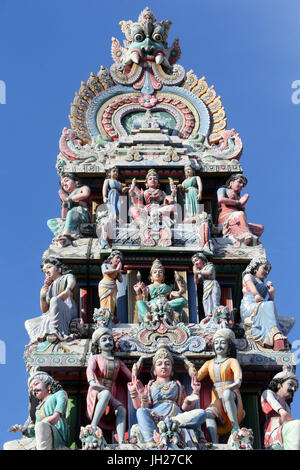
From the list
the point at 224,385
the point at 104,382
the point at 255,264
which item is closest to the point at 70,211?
the point at 255,264

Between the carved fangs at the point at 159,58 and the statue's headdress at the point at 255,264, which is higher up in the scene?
the carved fangs at the point at 159,58

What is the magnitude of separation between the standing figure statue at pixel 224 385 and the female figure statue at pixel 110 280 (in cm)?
262

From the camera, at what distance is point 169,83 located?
30.9m

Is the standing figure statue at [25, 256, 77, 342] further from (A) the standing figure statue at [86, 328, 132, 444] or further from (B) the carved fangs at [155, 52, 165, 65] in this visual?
(B) the carved fangs at [155, 52, 165, 65]

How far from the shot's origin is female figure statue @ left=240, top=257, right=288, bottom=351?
76.6 feet

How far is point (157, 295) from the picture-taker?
2436cm

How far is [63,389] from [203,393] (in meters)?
2.81

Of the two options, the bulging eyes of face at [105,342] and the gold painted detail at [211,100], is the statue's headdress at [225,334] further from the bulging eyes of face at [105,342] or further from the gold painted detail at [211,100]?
the gold painted detail at [211,100]

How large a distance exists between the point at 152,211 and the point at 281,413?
260 inches

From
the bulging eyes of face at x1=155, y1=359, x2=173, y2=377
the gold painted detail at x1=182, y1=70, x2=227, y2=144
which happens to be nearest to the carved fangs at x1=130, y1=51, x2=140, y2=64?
the gold painted detail at x1=182, y1=70, x2=227, y2=144

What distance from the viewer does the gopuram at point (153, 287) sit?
21.5m

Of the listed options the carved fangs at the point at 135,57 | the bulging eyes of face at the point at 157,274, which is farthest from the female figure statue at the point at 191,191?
the carved fangs at the point at 135,57

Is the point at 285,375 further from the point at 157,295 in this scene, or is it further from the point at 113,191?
the point at 113,191
